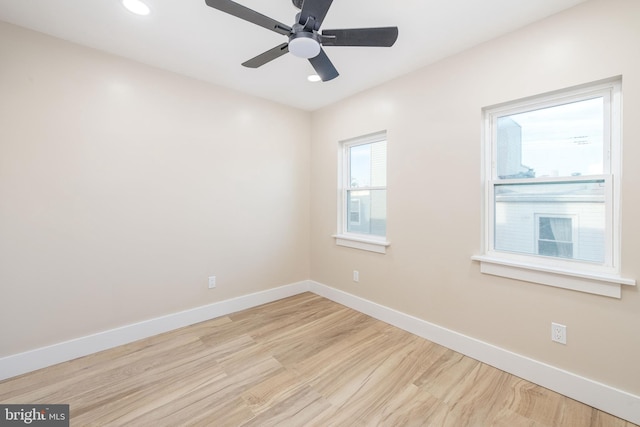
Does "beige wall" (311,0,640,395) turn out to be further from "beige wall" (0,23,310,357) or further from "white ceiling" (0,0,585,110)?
"beige wall" (0,23,310,357)

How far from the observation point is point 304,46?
159 centimetres

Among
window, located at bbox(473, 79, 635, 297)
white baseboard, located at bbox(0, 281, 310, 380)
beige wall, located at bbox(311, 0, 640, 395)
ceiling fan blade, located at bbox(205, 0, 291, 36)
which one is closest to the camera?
ceiling fan blade, located at bbox(205, 0, 291, 36)

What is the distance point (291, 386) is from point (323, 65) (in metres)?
2.36

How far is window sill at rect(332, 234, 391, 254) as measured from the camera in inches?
118

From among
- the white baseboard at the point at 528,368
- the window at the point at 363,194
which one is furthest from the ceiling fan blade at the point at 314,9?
the white baseboard at the point at 528,368

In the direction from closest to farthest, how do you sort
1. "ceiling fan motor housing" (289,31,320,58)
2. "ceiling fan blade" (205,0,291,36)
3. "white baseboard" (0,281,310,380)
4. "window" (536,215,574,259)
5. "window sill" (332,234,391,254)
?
"ceiling fan blade" (205,0,291,36), "ceiling fan motor housing" (289,31,320,58), "window" (536,215,574,259), "white baseboard" (0,281,310,380), "window sill" (332,234,391,254)

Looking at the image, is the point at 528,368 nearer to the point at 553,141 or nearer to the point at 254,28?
the point at 553,141

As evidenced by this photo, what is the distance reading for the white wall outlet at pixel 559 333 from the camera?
6.07 feet

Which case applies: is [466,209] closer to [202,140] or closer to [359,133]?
[359,133]

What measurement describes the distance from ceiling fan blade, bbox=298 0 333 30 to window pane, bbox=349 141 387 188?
1882 millimetres

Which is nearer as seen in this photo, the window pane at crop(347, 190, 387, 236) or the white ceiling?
the white ceiling

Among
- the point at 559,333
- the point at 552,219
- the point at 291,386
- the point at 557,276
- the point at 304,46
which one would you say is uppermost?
the point at 304,46

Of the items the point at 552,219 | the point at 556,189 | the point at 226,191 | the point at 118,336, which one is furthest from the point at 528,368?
the point at 118,336

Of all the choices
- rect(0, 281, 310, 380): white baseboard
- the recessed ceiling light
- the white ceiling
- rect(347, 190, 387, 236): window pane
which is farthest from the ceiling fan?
rect(0, 281, 310, 380): white baseboard
